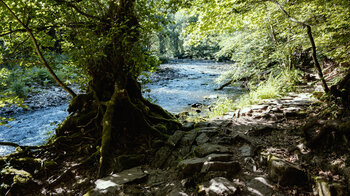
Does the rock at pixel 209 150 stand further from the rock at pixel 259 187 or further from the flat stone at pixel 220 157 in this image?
the rock at pixel 259 187

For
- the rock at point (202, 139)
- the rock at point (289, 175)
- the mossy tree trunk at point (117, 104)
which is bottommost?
the rock at point (202, 139)

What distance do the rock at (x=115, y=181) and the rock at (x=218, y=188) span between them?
142 centimetres

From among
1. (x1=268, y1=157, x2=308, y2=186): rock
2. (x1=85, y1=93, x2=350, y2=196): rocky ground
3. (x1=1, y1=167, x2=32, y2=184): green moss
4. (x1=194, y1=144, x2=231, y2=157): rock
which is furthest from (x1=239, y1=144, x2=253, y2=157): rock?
(x1=1, y1=167, x2=32, y2=184): green moss

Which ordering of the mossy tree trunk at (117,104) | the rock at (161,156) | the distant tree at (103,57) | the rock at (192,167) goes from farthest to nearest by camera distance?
the mossy tree trunk at (117,104), the distant tree at (103,57), the rock at (161,156), the rock at (192,167)

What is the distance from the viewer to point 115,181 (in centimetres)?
331

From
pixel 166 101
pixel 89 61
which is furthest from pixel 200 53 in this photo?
pixel 89 61

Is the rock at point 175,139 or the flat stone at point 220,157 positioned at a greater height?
the flat stone at point 220,157

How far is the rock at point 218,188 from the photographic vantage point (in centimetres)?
247

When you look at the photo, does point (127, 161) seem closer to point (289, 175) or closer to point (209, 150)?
point (209, 150)

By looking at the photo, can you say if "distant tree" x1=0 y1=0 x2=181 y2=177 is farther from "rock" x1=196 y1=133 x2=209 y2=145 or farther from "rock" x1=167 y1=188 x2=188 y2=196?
"rock" x1=167 y1=188 x2=188 y2=196

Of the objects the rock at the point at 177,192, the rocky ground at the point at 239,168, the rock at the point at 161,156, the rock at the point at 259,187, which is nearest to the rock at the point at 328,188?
the rocky ground at the point at 239,168

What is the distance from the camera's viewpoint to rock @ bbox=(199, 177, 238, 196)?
Answer: 247cm

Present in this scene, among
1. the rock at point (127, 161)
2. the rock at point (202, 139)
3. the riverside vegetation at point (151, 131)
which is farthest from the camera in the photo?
the rock at point (202, 139)

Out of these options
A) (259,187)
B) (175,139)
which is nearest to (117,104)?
(175,139)
